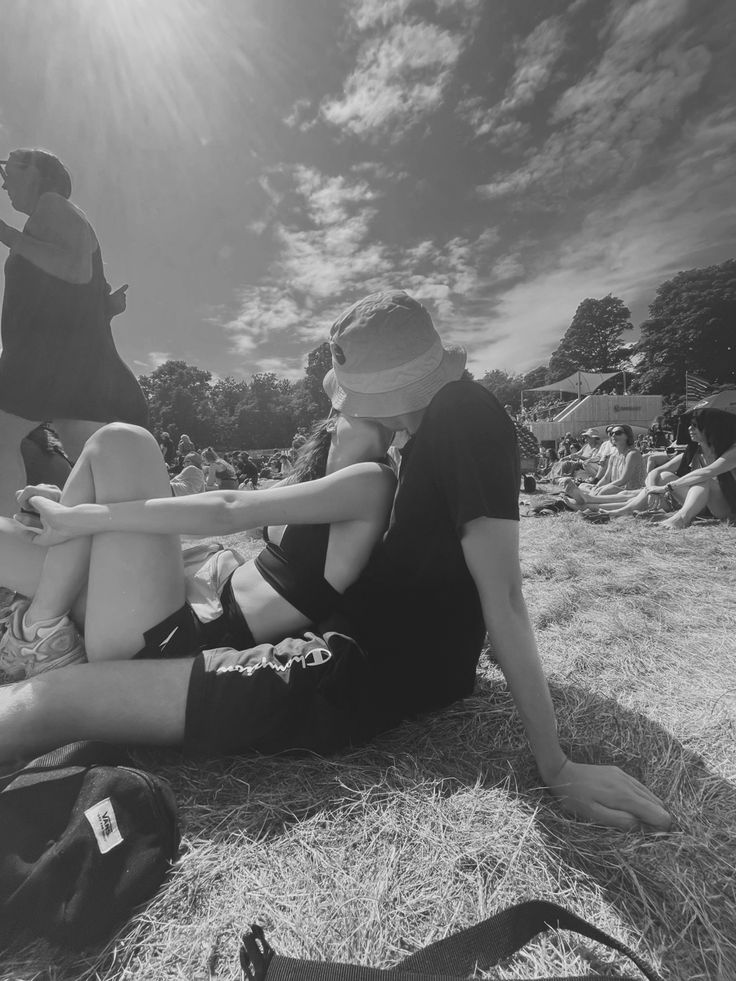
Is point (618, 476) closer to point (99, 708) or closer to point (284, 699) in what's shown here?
point (284, 699)

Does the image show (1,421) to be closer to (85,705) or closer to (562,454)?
(85,705)

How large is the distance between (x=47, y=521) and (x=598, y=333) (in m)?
67.5

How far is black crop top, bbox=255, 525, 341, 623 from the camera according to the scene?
144 cm

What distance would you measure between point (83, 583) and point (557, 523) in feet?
18.3

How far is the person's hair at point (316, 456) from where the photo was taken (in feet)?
5.77

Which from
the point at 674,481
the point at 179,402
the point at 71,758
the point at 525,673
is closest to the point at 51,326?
the point at 71,758

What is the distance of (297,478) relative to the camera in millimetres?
1815

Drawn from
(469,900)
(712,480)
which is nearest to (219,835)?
(469,900)

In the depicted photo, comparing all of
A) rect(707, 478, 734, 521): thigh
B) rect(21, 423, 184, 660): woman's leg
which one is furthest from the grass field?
rect(707, 478, 734, 521): thigh

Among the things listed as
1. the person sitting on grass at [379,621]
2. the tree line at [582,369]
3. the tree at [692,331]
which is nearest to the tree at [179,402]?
the tree line at [582,369]

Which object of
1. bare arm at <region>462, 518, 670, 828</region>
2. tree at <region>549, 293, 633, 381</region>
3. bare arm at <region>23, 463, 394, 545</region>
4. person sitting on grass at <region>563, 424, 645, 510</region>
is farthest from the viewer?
tree at <region>549, 293, 633, 381</region>

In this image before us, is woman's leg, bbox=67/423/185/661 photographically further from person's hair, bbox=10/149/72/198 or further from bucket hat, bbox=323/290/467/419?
person's hair, bbox=10/149/72/198

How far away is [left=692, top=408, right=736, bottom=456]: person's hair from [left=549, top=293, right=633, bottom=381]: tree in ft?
192

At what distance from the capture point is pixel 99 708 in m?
1.24
